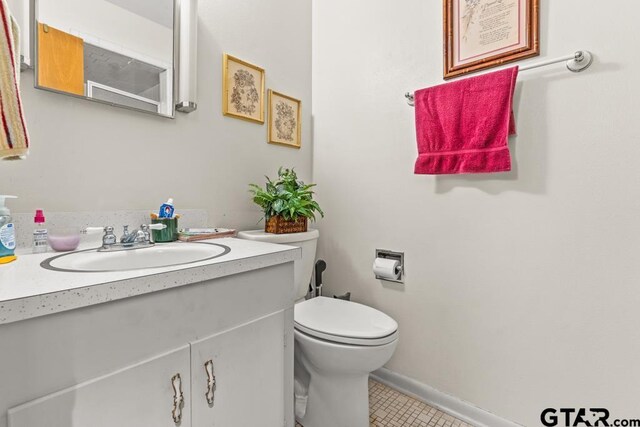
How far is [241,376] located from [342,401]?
54cm

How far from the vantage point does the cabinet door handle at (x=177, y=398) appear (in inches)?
26.9

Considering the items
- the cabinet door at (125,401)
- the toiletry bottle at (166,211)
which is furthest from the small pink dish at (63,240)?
the cabinet door at (125,401)

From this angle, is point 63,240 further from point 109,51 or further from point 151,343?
point 109,51

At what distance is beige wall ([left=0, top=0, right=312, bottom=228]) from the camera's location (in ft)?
3.02

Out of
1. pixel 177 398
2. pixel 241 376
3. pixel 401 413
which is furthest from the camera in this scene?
pixel 401 413

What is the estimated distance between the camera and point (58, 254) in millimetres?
833

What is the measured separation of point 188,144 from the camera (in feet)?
4.13

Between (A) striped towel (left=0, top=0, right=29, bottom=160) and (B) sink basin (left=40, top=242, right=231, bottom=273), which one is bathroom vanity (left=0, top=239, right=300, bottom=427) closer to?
(B) sink basin (left=40, top=242, right=231, bottom=273)

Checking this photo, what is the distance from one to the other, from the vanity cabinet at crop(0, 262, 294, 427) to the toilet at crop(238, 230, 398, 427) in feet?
0.58

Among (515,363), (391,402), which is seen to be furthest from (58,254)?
(515,363)

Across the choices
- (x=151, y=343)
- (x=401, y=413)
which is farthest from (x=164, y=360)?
(x=401, y=413)

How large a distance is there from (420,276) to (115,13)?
1.62 m

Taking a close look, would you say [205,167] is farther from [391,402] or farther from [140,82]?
[391,402]

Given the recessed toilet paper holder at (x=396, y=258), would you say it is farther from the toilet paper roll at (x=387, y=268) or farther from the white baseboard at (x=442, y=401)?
the white baseboard at (x=442, y=401)
